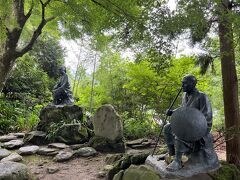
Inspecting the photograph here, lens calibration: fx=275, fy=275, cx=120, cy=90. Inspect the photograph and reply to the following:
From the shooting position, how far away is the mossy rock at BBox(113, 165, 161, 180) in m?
3.96

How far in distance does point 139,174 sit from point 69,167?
2513 millimetres

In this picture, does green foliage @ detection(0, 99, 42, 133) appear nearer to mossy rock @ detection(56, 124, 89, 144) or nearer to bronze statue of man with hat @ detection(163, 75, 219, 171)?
mossy rock @ detection(56, 124, 89, 144)

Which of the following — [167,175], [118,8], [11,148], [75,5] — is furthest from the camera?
[11,148]

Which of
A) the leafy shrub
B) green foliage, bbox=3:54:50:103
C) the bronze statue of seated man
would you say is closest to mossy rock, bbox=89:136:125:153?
the leafy shrub

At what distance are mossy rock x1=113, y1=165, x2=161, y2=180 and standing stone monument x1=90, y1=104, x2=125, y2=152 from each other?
289cm

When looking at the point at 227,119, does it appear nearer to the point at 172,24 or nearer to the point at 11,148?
the point at 172,24

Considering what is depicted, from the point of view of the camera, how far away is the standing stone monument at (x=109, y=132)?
24.4 ft

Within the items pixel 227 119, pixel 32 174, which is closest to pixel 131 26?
pixel 227 119

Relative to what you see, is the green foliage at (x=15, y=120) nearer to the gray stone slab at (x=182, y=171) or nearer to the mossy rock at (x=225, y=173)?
the gray stone slab at (x=182, y=171)

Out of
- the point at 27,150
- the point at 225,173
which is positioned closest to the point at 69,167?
the point at 27,150

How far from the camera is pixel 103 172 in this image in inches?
219

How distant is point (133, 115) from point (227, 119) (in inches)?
236

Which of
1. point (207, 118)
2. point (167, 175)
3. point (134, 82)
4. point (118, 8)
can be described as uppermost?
point (118, 8)

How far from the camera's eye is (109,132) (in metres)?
7.49
